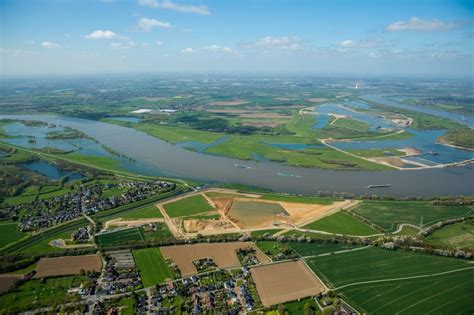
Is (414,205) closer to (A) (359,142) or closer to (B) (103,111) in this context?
(A) (359,142)

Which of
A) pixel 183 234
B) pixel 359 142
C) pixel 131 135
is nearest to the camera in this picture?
pixel 183 234

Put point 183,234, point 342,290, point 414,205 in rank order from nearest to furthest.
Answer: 1. point 342,290
2. point 183,234
3. point 414,205

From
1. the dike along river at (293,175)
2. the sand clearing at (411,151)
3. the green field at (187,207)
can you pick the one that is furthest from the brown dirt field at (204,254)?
the sand clearing at (411,151)

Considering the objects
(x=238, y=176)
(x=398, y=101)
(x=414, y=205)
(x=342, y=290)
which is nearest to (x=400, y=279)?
(x=342, y=290)

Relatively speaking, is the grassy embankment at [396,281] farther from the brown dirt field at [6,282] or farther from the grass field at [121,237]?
the brown dirt field at [6,282]

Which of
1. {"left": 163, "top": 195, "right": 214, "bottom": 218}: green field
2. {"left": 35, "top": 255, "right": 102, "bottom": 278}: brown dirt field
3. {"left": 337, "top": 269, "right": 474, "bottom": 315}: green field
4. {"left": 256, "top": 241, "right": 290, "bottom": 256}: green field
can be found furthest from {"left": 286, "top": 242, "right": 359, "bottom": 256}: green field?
{"left": 35, "top": 255, "right": 102, "bottom": 278}: brown dirt field

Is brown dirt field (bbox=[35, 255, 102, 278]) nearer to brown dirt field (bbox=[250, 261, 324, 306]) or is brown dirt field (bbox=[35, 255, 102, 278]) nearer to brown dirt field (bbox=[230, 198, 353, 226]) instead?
brown dirt field (bbox=[250, 261, 324, 306])

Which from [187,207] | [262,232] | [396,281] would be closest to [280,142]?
[187,207]

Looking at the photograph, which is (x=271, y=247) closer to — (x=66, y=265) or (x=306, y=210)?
Result: (x=306, y=210)
